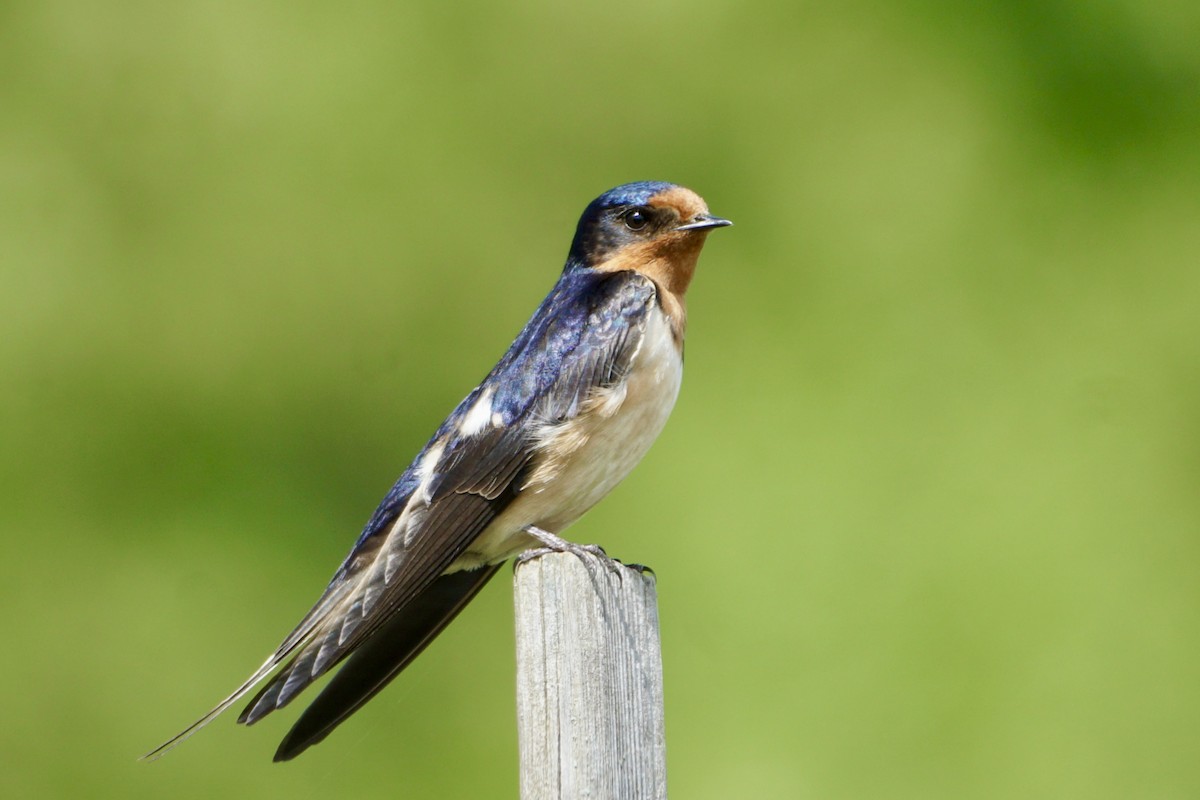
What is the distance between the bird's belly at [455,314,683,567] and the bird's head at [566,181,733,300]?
0.37 metres

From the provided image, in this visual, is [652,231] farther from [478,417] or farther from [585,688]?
[585,688]

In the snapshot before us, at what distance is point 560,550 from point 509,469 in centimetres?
55

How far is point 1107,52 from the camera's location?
20.9 ft

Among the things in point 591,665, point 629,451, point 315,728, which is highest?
point 629,451

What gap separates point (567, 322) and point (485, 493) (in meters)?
0.46

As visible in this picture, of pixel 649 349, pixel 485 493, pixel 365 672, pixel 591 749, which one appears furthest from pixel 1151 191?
pixel 591 749

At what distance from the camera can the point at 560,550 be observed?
2592 millimetres

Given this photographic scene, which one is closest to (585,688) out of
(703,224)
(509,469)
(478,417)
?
(509,469)

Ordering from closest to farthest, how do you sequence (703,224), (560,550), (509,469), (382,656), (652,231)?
1. (560,550)
2. (382,656)
3. (509,469)
4. (703,224)
5. (652,231)

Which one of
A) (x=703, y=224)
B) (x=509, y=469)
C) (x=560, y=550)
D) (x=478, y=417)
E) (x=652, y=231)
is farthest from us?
(x=652, y=231)

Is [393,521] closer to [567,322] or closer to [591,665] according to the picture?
[567,322]

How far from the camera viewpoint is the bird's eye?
3.63 meters

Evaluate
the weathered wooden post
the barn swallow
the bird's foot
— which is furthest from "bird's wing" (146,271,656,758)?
the weathered wooden post

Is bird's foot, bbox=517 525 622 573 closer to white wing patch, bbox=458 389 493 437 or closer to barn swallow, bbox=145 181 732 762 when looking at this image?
barn swallow, bbox=145 181 732 762
